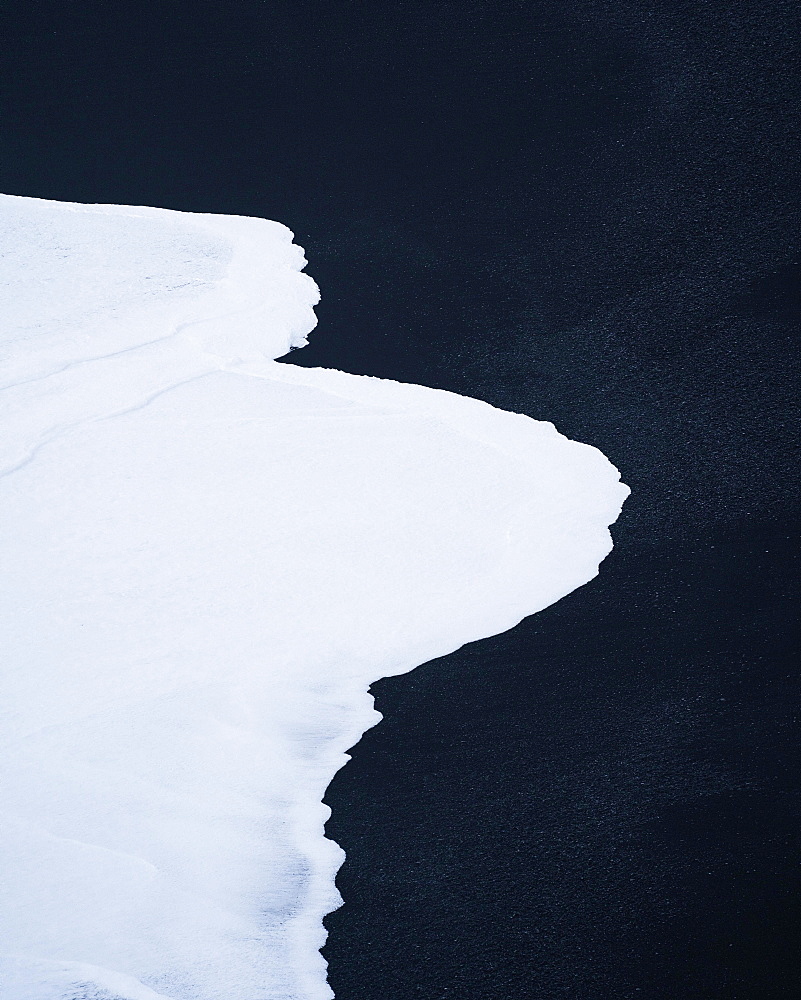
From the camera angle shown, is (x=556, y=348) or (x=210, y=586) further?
(x=556, y=348)

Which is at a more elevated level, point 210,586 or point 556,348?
point 556,348

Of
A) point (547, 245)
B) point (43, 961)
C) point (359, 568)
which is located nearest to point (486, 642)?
point (359, 568)

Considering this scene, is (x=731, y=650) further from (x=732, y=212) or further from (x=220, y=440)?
(x=732, y=212)

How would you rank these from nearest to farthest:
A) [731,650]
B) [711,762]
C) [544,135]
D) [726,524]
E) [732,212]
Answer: [711,762]
[731,650]
[726,524]
[732,212]
[544,135]
